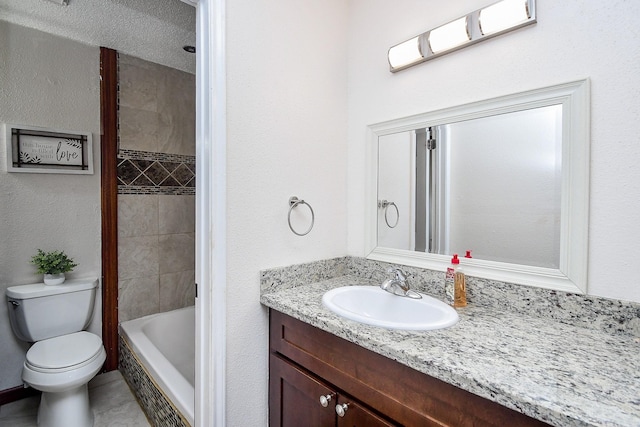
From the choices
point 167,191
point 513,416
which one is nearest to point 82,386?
point 167,191

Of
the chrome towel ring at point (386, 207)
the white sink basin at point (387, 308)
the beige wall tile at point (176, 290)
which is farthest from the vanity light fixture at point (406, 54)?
the beige wall tile at point (176, 290)

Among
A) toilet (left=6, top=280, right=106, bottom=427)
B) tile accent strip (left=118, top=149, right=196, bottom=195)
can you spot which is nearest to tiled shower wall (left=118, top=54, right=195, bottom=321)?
tile accent strip (left=118, top=149, right=196, bottom=195)

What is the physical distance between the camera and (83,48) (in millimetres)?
2141

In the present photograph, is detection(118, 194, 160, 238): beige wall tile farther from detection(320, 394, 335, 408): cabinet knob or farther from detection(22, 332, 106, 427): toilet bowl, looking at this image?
detection(320, 394, 335, 408): cabinet knob

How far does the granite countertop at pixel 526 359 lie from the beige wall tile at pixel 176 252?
1756mm

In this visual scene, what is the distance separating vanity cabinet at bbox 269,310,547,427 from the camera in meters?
0.73

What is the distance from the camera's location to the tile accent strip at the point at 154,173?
2.27 metres

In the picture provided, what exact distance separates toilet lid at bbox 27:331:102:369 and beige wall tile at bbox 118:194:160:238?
27.9 inches

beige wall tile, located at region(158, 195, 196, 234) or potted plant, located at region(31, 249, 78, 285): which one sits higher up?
beige wall tile, located at region(158, 195, 196, 234)

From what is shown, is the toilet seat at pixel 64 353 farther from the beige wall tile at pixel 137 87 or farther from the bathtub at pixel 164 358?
the beige wall tile at pixel 137 87

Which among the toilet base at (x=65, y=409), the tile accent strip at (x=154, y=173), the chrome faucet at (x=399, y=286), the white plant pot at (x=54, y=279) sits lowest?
the toilet base at (x=65, y=409)

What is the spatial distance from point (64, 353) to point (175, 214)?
3.72ft

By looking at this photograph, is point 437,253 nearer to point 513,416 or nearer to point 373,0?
point 513,416

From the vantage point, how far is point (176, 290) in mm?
2518
